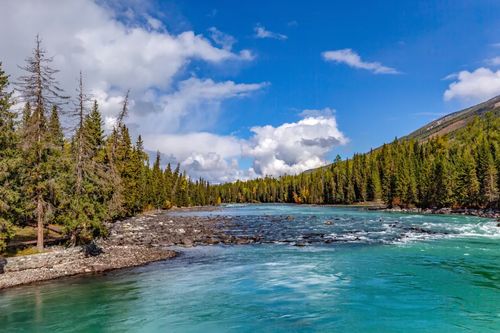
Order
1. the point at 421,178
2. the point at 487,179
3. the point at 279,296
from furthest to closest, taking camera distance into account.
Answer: the point at 421,178 < the point at 487,179 < the point at 279,296

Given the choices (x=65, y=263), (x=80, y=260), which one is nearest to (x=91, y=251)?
(x=80, y=260)

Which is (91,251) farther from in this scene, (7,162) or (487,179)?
(487,179)

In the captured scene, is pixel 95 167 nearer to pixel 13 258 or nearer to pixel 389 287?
pixel 13 258

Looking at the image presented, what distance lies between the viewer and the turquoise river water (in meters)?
15.9

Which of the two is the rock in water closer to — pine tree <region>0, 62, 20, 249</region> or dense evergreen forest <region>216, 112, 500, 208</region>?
pine tree <region>0, 62, 20, 249</region>

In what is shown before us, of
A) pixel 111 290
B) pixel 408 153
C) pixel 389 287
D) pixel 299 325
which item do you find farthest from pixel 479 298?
pixel 408 153

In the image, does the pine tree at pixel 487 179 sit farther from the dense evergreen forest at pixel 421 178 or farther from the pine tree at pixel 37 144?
the pine tree at pixel 37 144

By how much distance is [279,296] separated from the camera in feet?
65.3

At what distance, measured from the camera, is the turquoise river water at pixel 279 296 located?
52.3 feet

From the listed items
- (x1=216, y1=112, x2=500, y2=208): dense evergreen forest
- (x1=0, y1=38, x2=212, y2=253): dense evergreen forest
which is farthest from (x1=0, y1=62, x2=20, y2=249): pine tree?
(x1=216, y1=112, x2=500, y2=208): dense evergreen forest

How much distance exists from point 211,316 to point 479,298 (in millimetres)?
12863

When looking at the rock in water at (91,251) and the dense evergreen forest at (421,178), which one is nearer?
the rock in water at (91,251)

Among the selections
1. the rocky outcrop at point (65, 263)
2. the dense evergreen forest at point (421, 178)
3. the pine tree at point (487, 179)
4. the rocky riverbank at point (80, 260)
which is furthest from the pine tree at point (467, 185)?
the rocky outcrop at point (65, 263)

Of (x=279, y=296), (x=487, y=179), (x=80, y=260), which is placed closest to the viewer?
(x=279, y=296)
